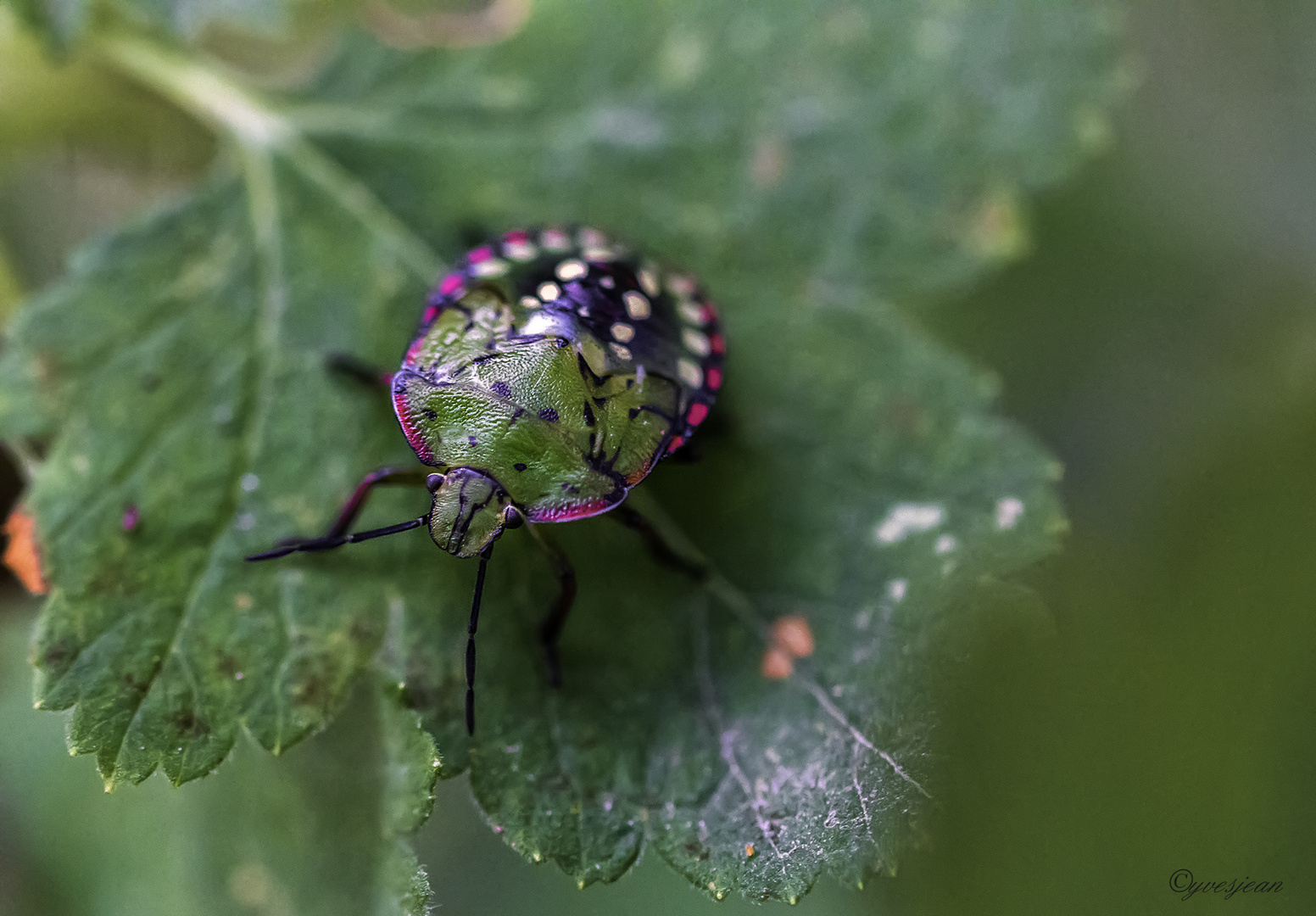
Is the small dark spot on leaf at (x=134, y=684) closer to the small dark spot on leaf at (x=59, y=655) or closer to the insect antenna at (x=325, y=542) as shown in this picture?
the small dark spot on leaf at (x=59, y=655)

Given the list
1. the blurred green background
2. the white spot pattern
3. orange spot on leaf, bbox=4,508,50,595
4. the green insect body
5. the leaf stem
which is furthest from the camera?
the leaf stem

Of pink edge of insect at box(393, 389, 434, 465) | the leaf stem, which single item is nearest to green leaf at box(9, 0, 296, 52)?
the leaf stem

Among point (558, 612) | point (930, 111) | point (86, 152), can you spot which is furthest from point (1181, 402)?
point (86, 152)

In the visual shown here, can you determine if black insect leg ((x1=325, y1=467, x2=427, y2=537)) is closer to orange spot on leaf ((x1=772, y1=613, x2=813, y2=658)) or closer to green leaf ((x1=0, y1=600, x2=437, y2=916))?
green leaf ((x1=0, y1=600, x2=437, y2=916))

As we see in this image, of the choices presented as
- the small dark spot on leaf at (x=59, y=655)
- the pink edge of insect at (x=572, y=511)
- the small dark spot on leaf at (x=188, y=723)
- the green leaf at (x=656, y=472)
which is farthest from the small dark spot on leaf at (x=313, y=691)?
the pink edge of insect at (x=572, y=511)

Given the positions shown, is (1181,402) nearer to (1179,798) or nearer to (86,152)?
(1179,798)

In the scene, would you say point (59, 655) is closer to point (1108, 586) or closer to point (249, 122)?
point (249, 122)
